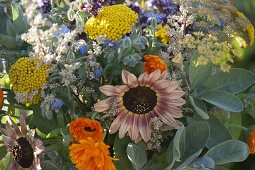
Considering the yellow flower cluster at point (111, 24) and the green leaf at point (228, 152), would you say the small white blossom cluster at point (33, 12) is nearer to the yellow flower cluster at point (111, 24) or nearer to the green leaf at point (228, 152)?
the yellow flower cluster at point (111, 24)

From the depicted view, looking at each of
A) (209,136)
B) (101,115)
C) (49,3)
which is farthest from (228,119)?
(49,3)

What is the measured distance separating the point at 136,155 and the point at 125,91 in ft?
0.26

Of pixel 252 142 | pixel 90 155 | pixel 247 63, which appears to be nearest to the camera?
pixel 90 155

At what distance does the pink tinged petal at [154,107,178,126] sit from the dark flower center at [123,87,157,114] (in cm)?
1

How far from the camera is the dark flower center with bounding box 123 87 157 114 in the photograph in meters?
0.62

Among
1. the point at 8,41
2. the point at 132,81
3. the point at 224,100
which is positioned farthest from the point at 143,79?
the point at 8,41

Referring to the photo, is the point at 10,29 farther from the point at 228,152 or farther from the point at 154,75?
the point at 228,152

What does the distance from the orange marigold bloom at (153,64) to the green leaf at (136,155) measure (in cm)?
9

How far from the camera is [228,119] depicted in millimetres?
708

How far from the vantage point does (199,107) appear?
652 mm

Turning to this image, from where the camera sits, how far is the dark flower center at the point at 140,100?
62 centimetres

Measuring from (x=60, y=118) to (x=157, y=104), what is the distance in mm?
130

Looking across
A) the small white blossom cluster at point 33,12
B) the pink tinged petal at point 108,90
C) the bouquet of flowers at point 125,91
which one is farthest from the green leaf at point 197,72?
the small white blossom cluster at point 33,12

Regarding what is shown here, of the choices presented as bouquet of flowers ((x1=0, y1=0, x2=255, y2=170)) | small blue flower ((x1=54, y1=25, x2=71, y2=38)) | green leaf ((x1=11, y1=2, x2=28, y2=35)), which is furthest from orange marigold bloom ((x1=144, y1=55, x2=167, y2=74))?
green leaf ((x1=11, y1=2, x2=28, y2=35))
